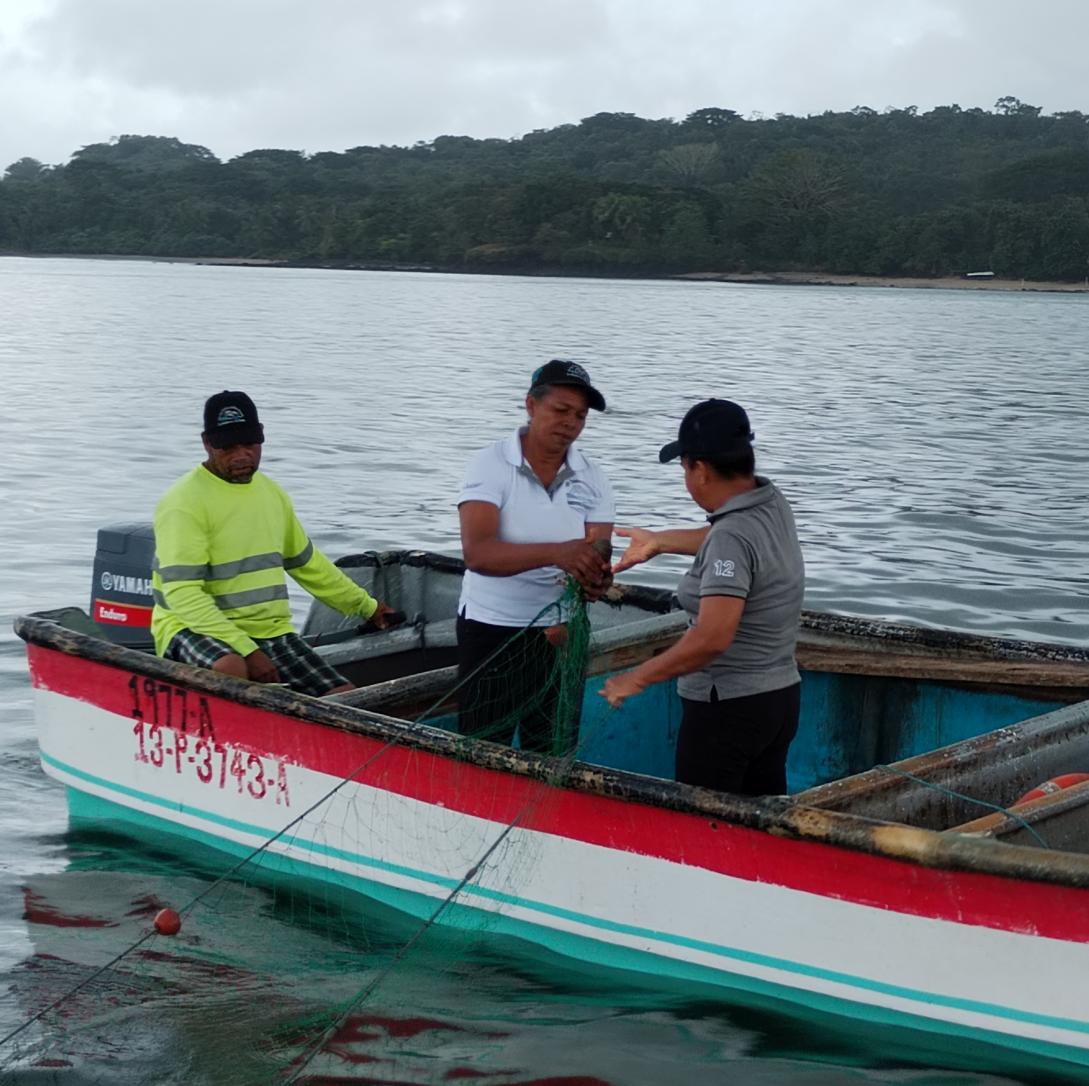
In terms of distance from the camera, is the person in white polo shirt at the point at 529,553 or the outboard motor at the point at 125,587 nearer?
the person in white polo shirt at the point at 529,553

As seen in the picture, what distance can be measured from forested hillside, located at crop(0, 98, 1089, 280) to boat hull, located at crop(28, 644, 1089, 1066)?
110 meters

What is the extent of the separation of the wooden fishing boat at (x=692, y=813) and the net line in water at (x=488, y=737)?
0.14ft

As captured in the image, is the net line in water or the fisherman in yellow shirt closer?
the net line in water

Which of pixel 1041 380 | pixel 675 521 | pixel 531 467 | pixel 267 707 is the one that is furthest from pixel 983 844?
pixel 1041 380

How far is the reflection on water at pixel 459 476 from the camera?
589cm

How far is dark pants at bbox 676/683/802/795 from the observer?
Answer: 17.7 feet

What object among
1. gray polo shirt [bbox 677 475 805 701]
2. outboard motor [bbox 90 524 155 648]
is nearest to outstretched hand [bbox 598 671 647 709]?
gray polo shirt [bbox 677 475 805 701]

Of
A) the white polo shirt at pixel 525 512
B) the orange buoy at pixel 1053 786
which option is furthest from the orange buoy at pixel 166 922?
the orange buoy at pixel 1053 786

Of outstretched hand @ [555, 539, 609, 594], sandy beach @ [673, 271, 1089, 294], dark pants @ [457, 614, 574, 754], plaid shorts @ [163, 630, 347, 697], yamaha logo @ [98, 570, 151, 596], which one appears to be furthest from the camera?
sandy beach @ [673, 271, 1089, 294]

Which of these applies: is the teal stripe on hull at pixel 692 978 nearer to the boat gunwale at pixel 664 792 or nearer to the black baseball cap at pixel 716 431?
the boat gunwale at pixel 664 792

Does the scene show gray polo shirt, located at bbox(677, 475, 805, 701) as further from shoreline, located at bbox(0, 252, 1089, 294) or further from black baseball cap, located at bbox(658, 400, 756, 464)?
shoreline, located at bbox(0, 252, 1089, 294)

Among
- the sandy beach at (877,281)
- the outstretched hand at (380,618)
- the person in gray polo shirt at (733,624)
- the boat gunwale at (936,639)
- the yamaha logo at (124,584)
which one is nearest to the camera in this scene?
the person in gray polo shirt at (733,624)

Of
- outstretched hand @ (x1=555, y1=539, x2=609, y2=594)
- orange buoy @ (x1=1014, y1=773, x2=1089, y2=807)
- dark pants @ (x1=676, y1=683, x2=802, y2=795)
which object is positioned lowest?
orange buoy @ (x1=1014, y1=773, x2=1089, y2=807)

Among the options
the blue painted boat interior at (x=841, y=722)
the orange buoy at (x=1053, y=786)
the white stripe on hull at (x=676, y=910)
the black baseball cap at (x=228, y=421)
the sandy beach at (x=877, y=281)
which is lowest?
the white stripe on hull at (x=676, y=910)
